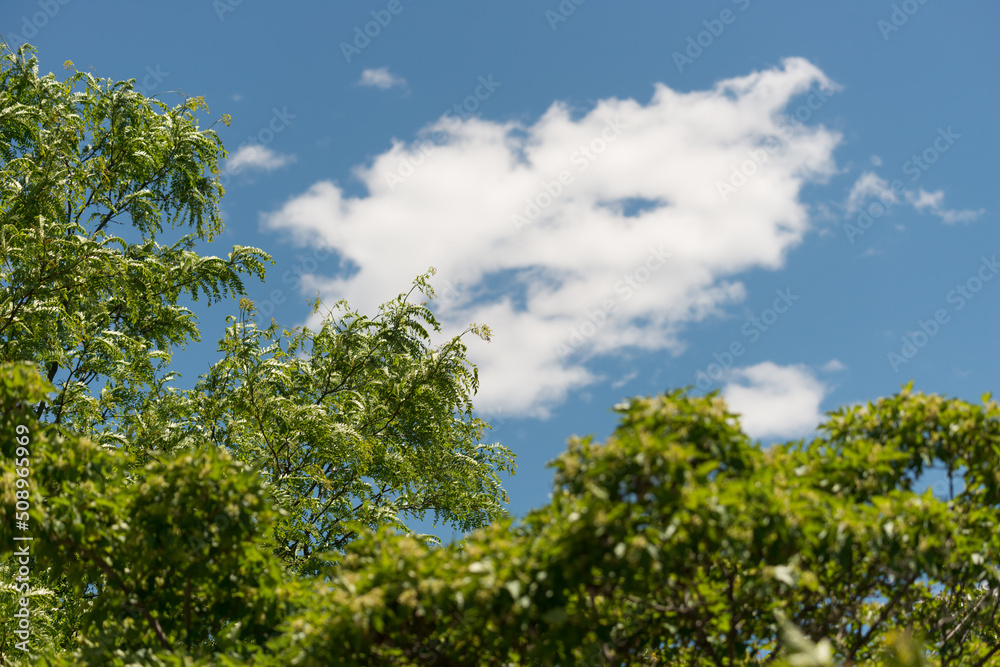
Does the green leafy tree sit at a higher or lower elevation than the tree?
lower

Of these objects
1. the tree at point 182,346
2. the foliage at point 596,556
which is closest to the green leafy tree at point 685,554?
the foliage at point 596,556

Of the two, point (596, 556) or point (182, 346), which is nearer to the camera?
point (596, 556)

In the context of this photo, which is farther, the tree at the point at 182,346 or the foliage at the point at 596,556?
the tree at the point at 182,346

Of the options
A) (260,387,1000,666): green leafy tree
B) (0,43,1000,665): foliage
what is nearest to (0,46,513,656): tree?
(0,43,1000,665): foliage

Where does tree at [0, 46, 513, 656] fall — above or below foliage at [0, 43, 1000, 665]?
above

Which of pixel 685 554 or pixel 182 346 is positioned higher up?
pixel 182 346

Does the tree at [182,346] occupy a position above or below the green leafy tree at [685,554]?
above

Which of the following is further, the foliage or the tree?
the tree

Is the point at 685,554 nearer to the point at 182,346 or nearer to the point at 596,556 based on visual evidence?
the point at 596,556

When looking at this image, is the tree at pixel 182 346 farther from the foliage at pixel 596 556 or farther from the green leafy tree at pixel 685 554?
the green leafy tree at pixel 685 554

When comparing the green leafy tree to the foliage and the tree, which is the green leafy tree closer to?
the foliage

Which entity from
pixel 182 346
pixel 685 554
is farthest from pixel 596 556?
pixel 182 346

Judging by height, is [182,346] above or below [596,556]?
above

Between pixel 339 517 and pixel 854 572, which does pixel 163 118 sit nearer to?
pixel 339 517
